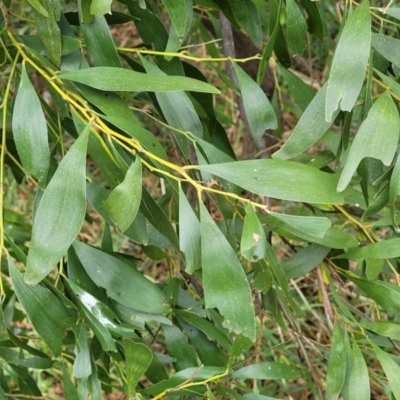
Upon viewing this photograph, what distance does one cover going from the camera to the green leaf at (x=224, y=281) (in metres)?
0.50

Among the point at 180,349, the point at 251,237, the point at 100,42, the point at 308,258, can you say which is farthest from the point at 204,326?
the point at 100,42

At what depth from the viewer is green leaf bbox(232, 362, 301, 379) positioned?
0.69 metres

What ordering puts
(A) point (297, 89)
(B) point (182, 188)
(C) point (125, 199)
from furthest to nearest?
(A) point (297, 89), (B) point (182, 188), (C) point (125, 199)

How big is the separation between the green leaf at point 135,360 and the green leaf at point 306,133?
0.76ft

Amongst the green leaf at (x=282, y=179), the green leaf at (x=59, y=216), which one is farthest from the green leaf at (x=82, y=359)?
the green leaf at (x=282, y=179)

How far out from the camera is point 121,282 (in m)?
0.63

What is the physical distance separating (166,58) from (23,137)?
0.19m

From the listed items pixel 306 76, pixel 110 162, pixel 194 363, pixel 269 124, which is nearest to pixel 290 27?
pixel 269 124

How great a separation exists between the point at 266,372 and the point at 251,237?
29 cm

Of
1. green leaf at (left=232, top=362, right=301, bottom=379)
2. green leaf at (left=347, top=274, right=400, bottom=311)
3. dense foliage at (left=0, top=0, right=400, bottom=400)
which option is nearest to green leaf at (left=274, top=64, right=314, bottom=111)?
dense foliage at (left=0, top=0, right=400, bottom=400)

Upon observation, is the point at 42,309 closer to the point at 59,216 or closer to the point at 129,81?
the point at 59,216

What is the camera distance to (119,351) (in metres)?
0.67

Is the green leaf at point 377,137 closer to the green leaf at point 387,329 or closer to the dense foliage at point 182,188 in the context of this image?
the dense foliage at point 182,188

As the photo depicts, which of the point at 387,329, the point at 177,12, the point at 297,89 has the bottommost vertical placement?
the point at 387,329
